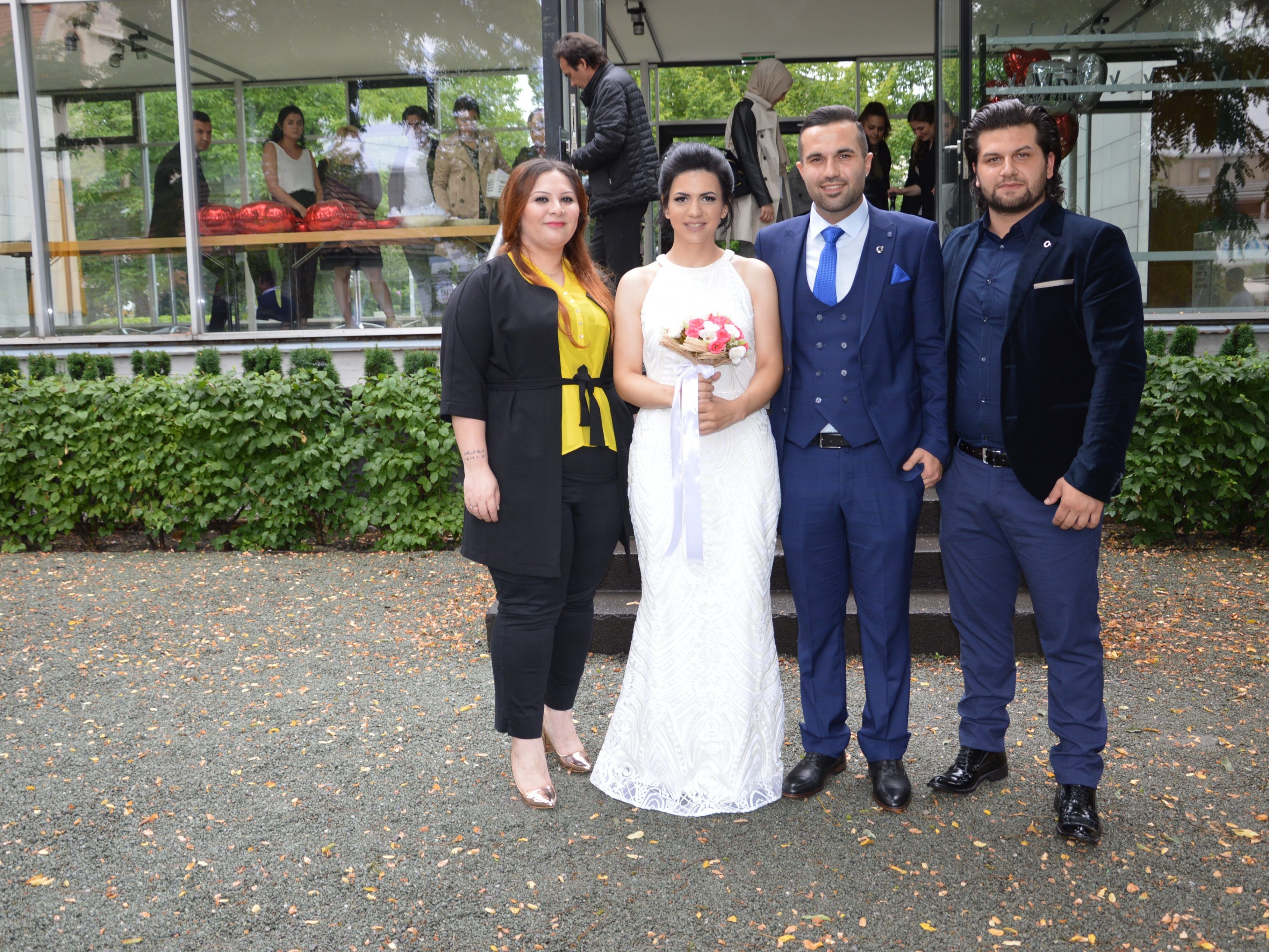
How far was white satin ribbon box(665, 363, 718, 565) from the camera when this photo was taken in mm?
3082

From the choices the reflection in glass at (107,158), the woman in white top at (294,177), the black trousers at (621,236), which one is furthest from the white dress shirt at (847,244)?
the reflection in glass at (107,158)

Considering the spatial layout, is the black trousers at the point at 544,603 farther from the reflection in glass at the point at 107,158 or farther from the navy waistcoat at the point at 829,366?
the reflection in glass at the point at 107,158

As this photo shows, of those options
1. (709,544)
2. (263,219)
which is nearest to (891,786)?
(709,544)

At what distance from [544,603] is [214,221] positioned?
6867 mm

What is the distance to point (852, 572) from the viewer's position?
10.7ft

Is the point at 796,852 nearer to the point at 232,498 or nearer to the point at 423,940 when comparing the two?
the point at 423,940

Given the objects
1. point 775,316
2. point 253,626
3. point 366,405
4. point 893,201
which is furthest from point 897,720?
point 893,201

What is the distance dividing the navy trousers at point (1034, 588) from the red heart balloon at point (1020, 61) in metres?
4.71

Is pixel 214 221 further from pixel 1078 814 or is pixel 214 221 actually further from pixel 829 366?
pixel 1078 814

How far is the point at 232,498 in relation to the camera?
22.1ft

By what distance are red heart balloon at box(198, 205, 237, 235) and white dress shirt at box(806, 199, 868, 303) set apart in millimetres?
6961

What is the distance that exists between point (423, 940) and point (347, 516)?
Answer: 14.6 feet

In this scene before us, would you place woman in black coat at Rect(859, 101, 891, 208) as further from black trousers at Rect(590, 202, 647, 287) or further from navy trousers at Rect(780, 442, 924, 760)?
navy trousers at Rect(780, 442, 924, 760)

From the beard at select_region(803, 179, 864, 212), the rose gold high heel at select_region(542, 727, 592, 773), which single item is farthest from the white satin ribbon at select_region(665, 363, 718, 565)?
the rose gold high heel at select_region(542, 727, 592, 773)
